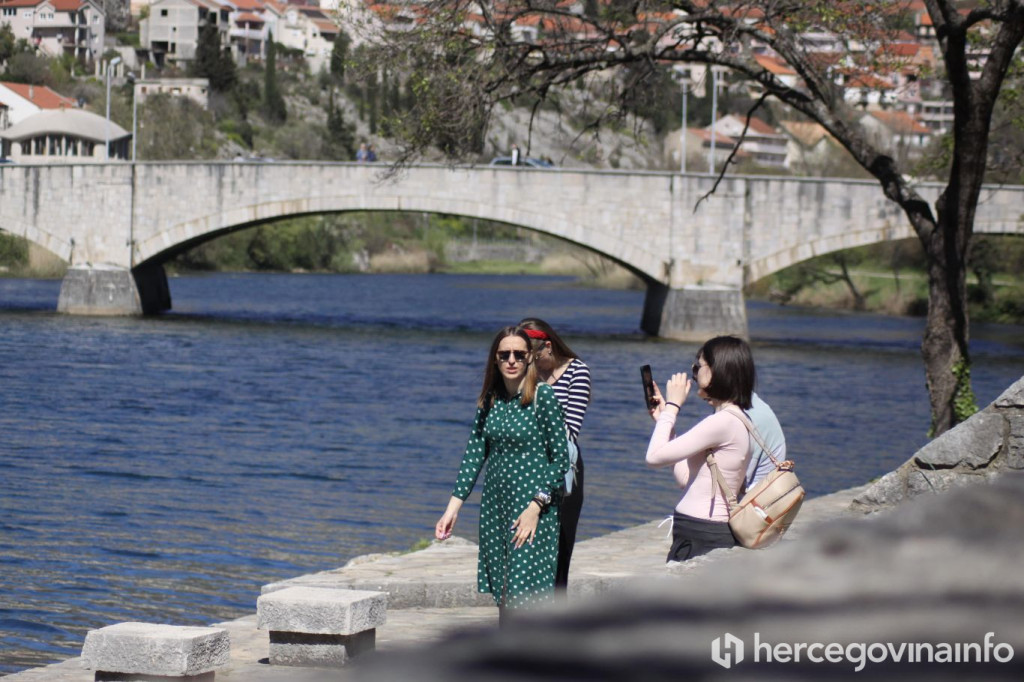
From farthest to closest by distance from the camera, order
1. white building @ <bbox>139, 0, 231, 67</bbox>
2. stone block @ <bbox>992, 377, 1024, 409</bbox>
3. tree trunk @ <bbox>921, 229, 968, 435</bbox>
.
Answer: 1. white building @ <bbox>139, 0, 231, 67</bbox>
2. tree trunk @ <bbox>921, 229, 968, 435</bbox>
3. stone block @ <bbox>992, 377, 1024, 409</bbox>

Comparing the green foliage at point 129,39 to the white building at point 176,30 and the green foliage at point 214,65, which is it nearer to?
the white building at point 176,30

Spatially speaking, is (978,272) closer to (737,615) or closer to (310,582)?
(310,582)

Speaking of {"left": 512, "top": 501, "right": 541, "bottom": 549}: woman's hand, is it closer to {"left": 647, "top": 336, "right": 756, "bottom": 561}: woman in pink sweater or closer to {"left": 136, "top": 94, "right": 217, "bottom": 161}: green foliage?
{"left": 647, "top": 336, "right": 756, "bottom": 561}: woman in pink sweater

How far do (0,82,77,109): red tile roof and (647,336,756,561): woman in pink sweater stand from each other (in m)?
76.0

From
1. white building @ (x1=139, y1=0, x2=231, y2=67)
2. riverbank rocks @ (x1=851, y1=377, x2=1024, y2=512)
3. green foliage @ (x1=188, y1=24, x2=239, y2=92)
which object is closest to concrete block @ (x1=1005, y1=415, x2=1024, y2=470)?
riverbank rocks @ (x1=851, y1=377, x2=1024, y2=512)

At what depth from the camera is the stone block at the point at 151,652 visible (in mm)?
5180

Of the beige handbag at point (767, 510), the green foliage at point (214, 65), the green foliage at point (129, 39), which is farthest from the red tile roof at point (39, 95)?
the beige handbag at point (767, 510)

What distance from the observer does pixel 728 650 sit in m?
0.60

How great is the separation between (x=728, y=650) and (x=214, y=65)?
329 feet

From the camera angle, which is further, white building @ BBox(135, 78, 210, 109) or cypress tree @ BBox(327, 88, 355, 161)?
cypress tree @ BBox(327, 88, 355, 161)

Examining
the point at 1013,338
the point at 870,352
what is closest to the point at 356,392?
→ the point at 870,352

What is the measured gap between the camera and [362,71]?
13.0 meters

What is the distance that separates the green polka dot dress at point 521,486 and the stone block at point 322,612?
0.52m

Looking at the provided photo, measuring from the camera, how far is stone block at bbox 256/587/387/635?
5.54m
